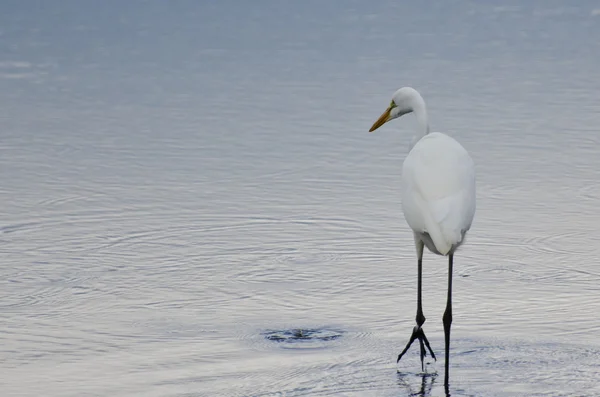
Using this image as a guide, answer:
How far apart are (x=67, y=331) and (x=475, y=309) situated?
2.03 m

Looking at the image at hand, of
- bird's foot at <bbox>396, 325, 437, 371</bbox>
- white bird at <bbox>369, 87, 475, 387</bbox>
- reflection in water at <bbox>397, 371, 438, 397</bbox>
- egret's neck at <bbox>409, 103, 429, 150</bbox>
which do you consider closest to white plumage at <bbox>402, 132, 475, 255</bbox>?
white bird at <bbox>369, 87, 475, 387</bbox>

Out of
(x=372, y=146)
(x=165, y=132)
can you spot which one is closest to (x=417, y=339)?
(x=372, y=146)

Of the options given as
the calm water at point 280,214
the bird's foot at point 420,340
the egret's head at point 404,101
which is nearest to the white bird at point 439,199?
the bird's foot at point 420,340

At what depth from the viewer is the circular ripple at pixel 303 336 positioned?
612 centimetres

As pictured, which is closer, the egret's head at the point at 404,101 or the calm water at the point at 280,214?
the calm water at the point at 280,214

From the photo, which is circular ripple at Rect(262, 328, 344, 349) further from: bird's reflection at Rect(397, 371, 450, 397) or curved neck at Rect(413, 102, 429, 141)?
curved neck at Rect(413, 102, 429, 141)

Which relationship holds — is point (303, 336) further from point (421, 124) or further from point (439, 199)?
point (421, 124)

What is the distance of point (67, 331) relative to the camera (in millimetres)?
6371

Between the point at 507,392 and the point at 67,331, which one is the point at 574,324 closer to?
the point at 507,392

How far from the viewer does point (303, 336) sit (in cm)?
623

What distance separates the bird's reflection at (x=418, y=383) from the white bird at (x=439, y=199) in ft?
0.31

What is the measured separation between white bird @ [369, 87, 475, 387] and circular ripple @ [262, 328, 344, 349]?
42 cm

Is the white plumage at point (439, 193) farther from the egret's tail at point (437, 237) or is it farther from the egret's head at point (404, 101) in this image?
the egret's head at point (404, 101)

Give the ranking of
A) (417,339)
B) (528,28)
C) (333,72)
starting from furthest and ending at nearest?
(528,28) → (333,72) → (417,339)
